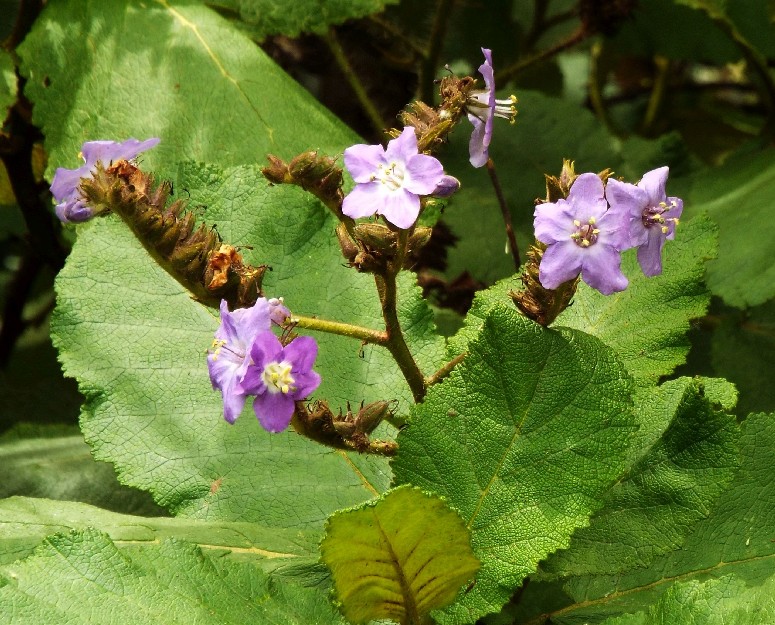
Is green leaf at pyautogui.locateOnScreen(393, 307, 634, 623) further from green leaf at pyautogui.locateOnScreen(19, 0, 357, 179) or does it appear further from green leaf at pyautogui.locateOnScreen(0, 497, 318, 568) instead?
green leaf at pyautogui.locateOnScreen(19, 0, 357, 179)

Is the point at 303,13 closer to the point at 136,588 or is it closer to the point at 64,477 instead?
the point at 64,477

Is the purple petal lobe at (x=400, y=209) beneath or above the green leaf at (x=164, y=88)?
above

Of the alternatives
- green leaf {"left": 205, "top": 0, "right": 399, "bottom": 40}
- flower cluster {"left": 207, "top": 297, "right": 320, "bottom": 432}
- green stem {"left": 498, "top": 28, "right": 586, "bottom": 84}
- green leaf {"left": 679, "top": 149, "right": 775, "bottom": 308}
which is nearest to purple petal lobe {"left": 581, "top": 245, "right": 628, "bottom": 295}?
flower cluster {"left": 207, "top": 297, "right": 320, "bottom": 432}

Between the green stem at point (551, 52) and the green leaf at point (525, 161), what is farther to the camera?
the green stem at point (551, 52)

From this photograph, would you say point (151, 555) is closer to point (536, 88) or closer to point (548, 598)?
point (548, 598)

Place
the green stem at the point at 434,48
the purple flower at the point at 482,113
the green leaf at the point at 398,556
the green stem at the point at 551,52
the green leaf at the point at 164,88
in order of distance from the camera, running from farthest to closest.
A: 1. the green stem at the point at 551,52
2. the green stem at the point at 434,48
3. the green leaf at the point at 164,88
4. the purple flower at the point at 482,113
5. the green leaf at the point at 398,556

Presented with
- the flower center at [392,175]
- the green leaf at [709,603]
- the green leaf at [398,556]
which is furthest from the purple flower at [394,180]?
the green leaf at [709,603]

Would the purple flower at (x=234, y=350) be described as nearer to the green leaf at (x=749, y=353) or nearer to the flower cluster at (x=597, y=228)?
the flower cluster at (x=597, y=228)
